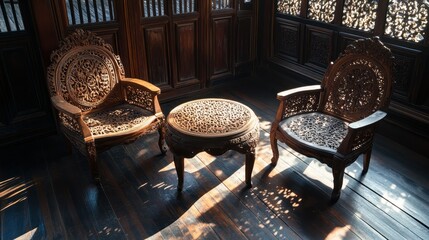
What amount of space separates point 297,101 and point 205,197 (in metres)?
0.99

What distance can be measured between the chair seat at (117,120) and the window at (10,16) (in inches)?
34.0

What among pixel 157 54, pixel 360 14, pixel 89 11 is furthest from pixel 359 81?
pixel 89 11

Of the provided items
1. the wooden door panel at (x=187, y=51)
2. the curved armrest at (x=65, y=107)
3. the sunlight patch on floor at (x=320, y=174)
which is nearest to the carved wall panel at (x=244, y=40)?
the wooden door panel at (x=187, y=51)

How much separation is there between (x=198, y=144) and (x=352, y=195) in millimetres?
1102

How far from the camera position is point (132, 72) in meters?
3.43

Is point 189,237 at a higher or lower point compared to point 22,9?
lower

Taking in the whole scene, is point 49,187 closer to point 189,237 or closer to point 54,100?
point 54,100

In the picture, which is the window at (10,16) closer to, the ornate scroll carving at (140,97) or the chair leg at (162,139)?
the ornate scroll carving at (140,97)

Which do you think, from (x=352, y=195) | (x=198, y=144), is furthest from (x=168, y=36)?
(x=352, y=195)

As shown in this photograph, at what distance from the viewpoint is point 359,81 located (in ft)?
8.57

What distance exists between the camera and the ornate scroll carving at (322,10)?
3424mm

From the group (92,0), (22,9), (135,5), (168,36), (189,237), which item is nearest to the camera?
(189,237)

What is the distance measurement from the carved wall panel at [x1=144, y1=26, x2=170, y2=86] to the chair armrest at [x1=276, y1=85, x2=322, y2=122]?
1.41 meters

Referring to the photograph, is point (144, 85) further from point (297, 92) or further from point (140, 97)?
point (297, 92)
